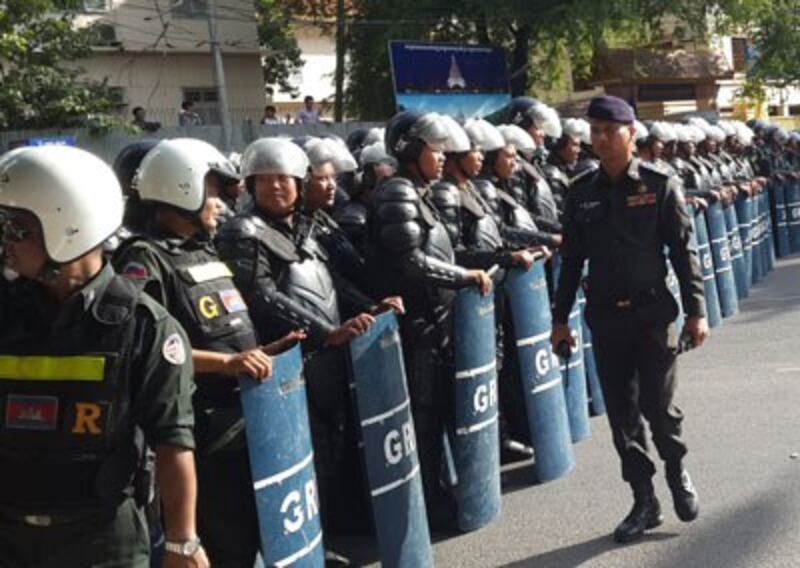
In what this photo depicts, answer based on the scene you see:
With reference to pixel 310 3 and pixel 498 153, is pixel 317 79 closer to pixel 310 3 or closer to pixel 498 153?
pixel 310 3

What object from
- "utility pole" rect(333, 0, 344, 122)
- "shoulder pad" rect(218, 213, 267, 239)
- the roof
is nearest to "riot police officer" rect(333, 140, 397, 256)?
"shoulder pad" rect(218, 213, 267, 239)

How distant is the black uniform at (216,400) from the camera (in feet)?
12.7

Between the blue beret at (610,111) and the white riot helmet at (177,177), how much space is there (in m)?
1.90

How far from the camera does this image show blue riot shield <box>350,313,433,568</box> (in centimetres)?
465

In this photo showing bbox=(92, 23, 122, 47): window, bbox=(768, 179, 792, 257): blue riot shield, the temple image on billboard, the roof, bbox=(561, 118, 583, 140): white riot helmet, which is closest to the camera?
bbox=(561, 118, 583, 140): white riot helmet

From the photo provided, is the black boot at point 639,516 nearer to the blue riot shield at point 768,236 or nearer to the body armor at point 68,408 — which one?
the body armor at point 68,408

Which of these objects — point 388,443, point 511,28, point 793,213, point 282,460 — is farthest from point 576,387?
point 511,28

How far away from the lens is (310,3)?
3189cm

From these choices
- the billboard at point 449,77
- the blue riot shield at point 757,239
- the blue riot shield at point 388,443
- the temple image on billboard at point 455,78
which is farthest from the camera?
the temple image on billboard at point 455,78

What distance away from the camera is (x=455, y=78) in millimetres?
23531

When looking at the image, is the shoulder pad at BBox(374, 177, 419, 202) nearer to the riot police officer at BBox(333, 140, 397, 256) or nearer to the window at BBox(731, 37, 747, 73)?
the riot police officer at BBox(333, 140, 397, 256)

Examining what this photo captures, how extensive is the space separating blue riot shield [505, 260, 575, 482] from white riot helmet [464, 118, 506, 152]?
132cm

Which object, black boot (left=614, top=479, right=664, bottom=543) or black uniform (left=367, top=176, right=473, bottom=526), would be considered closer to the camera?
black boot (left=614, top=479, right=664, bottom=543)

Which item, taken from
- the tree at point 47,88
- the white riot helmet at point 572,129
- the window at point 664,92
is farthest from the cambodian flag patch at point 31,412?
the window at point 664,92
